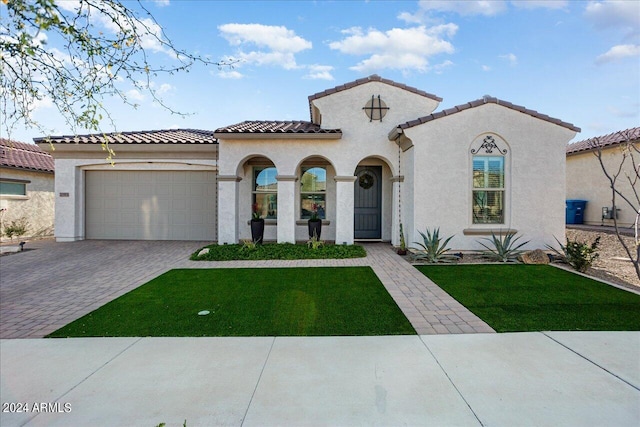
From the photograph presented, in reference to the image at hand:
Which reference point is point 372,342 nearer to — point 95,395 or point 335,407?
point 335,407

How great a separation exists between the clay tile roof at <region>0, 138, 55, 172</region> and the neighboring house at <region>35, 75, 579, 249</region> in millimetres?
2687

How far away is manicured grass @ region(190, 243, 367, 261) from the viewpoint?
940 centimetres

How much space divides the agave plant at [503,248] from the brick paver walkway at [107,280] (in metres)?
2.56

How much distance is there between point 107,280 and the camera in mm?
7180

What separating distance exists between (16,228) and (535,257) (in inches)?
725

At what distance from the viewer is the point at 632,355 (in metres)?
3.57

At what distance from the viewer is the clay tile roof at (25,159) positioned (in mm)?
13109

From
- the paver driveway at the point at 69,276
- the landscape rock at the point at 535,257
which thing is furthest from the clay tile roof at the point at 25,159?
the landscape rock at the point at 535,257

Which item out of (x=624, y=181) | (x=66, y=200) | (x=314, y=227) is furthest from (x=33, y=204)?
(x=624, y=181)

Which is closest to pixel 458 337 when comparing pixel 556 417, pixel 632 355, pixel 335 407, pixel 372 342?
pixel 372 342

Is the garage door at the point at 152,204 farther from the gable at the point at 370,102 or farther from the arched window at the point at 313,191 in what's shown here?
the gable at the point at 370,102

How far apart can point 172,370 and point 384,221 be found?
9697 mm

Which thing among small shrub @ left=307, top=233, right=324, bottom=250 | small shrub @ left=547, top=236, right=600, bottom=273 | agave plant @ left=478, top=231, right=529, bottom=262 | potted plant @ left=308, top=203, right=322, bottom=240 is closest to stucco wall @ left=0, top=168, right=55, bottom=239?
potted plant @ left=308, top=203, right=322, bottom=240

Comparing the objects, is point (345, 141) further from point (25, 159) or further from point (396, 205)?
point (25, 159)
